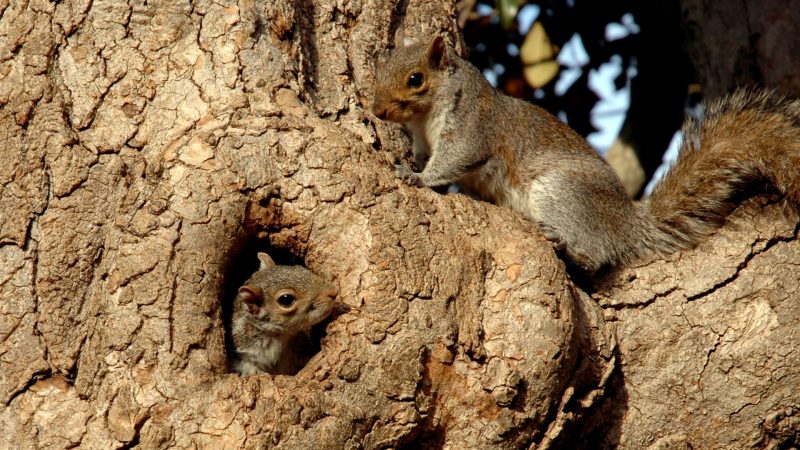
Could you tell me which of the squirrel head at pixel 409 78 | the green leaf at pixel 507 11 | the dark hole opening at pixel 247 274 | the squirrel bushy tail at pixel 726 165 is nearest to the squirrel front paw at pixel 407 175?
the squirrel head at pixel 409 78

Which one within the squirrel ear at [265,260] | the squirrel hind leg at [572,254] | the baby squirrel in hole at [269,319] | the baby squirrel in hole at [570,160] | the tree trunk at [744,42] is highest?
the tree trunk at [744,42]

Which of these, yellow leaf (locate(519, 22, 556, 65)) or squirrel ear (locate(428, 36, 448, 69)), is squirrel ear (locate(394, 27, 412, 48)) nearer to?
squirrel ear (locate(428, 36, 448, 69))

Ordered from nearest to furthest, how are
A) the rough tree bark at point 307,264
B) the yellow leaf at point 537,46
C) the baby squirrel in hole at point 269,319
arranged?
the rough tree bark at point 307,264 → the baby squirrel in hole at point 269,319 → the yellow leaf at point 537,46

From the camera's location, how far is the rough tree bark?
2.28m

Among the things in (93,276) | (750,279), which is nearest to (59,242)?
(93,276)

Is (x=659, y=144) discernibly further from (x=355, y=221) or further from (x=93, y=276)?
(x=93, y=276)

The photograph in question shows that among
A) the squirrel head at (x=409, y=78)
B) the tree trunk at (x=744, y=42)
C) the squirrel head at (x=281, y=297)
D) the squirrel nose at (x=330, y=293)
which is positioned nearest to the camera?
the squirrel nose at (x=330, y=293)

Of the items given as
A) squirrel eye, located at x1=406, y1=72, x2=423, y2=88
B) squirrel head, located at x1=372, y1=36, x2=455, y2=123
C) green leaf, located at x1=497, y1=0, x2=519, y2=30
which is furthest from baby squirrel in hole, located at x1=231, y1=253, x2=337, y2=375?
green leaf, located at x1=497, y1=0, x2=519, y2=30

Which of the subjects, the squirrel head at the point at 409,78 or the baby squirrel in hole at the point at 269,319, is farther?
the squirrel head at the point at 409,78

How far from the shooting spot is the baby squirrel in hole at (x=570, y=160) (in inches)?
109

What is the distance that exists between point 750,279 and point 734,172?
360mm

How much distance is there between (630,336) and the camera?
2.59 meters

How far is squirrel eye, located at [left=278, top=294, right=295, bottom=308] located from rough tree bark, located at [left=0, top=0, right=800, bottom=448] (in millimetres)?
127

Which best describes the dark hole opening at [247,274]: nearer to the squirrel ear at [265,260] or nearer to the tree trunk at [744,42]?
the squirrel ear at [265,260]
